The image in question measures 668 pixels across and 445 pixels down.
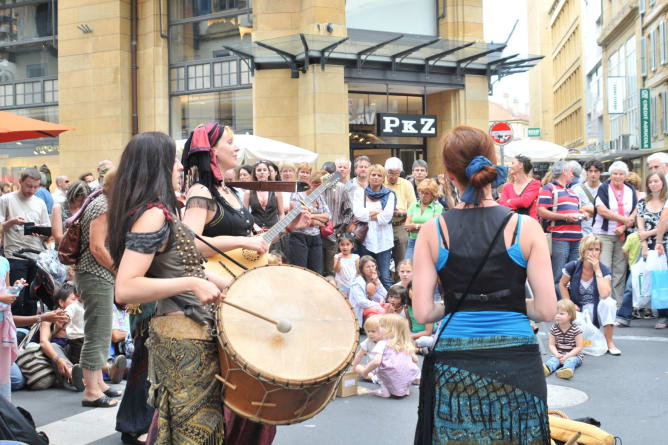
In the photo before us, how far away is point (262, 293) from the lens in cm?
361

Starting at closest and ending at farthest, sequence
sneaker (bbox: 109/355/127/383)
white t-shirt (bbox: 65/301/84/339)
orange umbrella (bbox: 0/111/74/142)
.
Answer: sneaker (bbox: 109/355/127/383), orange umbrella (bbox: 0/111/74/142), white t-shirt (bbox: 65/301/84/339)

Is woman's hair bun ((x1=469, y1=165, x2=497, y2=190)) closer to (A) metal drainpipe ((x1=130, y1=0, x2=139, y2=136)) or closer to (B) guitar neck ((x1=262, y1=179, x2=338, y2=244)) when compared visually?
(B) guitar neck ((x1=262, y1=179, x2=338, y2=244))

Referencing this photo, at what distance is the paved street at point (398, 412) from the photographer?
573 centimetres

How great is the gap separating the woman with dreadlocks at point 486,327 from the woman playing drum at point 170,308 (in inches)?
39.2

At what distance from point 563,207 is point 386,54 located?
34.1 feet

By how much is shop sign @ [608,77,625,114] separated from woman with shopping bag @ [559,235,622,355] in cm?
4175

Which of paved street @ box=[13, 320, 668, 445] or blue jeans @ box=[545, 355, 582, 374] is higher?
blue jeans @ box=[545, 355, 582, 374]

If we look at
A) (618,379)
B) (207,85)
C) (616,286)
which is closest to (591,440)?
(618,379)

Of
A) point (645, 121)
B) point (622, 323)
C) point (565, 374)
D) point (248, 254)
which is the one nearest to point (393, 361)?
point (565, 374)

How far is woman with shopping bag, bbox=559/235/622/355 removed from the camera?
871 centimetres

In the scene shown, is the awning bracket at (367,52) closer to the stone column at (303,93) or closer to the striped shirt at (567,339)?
the stone column at (303,93)

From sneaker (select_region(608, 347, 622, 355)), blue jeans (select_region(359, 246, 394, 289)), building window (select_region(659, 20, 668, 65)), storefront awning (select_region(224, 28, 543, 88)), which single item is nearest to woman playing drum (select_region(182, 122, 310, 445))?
sneaker (select_region(608, 347, 622, 355))

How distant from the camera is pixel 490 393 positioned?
317 cm

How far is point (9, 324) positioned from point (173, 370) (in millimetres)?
2591
